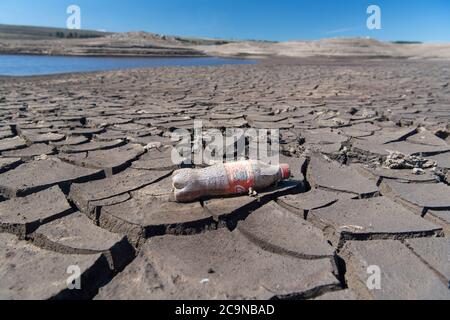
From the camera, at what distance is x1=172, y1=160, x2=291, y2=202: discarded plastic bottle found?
6.30ft

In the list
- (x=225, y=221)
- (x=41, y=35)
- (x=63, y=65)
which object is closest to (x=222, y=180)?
(x=225, y=221)

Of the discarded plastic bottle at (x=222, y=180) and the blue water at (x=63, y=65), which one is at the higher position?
the blue water at (x=63, y=65)

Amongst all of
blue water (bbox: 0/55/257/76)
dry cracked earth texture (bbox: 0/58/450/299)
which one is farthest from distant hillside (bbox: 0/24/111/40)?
dry cracked earth texture (bbox: 0/58/450/299)

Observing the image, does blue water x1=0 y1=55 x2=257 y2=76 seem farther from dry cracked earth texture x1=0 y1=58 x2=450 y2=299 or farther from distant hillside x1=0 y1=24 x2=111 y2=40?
distant hillside x1=0 y1=24 x2=111 y2=40

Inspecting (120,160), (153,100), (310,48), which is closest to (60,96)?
(153,100)

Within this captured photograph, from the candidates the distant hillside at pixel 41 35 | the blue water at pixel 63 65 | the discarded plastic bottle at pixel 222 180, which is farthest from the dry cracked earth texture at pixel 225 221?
the distant hillside at pixel 41 35

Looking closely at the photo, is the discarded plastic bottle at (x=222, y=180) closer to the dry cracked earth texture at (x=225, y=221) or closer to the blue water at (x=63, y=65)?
the dry cracked earth texture at (x=225, y=221)

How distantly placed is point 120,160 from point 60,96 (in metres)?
4.37

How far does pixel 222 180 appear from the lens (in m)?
1.95

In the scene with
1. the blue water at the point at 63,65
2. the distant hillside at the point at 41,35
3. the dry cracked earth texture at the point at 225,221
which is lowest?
the dry cracked earth texture at the point at 225,221

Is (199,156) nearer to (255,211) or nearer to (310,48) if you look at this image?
(255,211)

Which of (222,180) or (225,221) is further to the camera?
(222,180)

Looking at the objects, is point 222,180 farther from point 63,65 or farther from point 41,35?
point 41,35

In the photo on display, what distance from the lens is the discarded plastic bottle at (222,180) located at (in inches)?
75.6
